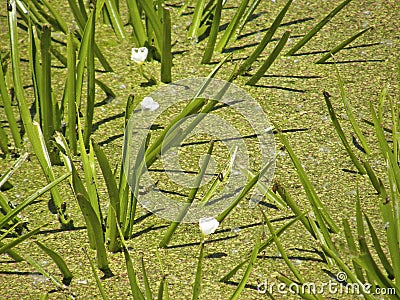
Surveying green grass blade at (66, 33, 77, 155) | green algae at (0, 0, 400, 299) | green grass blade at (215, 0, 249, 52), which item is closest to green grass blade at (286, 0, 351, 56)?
green algae at (0, 0, 400, 299)

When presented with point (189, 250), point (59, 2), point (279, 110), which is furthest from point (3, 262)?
point (59, 2)

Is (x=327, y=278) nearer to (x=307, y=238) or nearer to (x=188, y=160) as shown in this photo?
(x=307, y=238)

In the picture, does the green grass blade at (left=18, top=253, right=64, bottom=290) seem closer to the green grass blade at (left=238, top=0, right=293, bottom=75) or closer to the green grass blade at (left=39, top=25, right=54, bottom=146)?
the green grass blade at (left=39, top=25, right=54, bottom=146)

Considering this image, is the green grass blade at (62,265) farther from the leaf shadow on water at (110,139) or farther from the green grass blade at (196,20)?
the green grass blade at (196,20)

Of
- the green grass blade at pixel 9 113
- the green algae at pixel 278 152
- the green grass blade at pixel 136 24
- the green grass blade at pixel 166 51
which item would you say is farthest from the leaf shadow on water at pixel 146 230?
the green grass blade at pixel 136 24

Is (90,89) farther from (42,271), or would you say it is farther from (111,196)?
(42,271)

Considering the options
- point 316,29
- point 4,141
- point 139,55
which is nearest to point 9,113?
point 4,141
